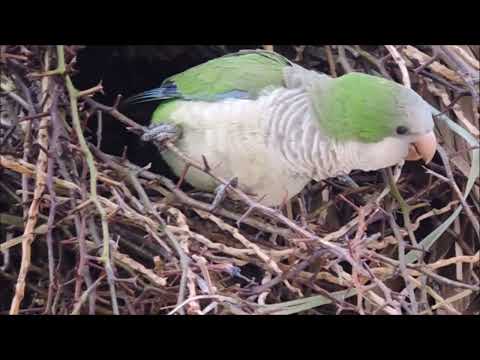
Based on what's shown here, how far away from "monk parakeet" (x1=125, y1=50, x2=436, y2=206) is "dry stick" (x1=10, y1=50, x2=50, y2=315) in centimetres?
32

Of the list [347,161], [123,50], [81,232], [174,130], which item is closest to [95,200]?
[81,232]

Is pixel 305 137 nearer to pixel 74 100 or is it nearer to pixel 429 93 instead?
pixel 429 93

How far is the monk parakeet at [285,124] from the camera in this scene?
1556 millimetres

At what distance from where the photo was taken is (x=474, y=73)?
164cm

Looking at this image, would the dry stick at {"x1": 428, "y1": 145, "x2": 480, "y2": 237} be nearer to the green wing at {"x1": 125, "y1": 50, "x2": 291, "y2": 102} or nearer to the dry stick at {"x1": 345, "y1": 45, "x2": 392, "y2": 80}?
the dry stick at {"x1": 345, "y1": 45, "x2": 392, "y2": 80}

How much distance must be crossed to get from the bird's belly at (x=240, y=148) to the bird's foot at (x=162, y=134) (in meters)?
0.02

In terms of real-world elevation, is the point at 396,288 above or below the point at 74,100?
below

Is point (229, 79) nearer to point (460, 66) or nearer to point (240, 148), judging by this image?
point (240, 148)

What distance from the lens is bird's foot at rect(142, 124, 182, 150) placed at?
177cm

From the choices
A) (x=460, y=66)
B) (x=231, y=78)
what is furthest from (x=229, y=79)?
(x=460, y=66)

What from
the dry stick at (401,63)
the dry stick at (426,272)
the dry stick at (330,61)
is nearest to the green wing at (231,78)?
the dry stick at (330,61)

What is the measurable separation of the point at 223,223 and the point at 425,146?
459mm

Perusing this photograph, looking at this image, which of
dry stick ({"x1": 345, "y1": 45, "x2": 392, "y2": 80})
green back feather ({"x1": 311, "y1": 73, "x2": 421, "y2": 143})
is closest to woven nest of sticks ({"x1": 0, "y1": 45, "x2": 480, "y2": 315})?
dry stick ({"x1": 345, "y1": 45, "x2": 392, "y2": 80})

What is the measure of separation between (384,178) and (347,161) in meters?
0.16
